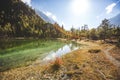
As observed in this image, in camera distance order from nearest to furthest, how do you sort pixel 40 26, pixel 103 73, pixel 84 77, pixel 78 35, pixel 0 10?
pixel 84 77, pixel 103 73, pixel 78 35, pixel 40 26, pixel 0 10

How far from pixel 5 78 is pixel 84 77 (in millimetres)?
12933

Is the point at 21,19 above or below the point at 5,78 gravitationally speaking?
above

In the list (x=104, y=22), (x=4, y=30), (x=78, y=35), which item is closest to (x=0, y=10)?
(x=4, y=30)

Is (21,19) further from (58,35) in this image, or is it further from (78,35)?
(78,35)

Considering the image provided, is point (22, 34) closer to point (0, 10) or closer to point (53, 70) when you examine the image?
point (0, 10)

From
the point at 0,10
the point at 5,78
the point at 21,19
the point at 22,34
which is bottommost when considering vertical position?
the point at 5,78

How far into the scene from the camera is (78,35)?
6442 inches

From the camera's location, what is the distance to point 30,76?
23.5 meters

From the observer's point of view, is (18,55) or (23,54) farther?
(23,54)

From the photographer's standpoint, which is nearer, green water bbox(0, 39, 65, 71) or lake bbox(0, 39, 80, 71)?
green water bbox(0, 39, 65, 71)

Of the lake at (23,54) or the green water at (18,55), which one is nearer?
the green water at (18,55)

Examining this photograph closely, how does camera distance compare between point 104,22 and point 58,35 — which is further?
point 58,35

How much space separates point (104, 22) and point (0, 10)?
153060 millimetres

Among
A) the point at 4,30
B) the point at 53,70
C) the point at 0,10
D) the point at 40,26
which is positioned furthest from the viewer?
the point at 0,10
